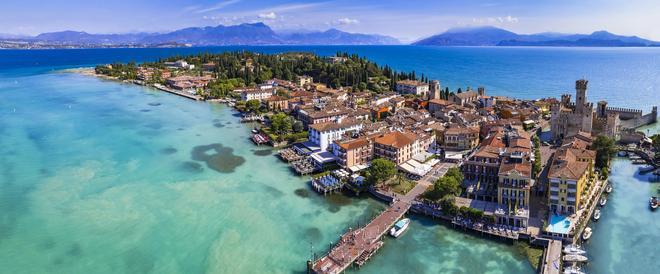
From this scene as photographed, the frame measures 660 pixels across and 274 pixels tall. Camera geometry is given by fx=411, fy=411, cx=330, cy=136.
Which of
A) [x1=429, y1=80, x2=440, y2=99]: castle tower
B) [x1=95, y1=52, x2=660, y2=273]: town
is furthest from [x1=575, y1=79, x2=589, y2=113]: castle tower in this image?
[x1=429, y1=80, x2=440, y2=99]: castle tower

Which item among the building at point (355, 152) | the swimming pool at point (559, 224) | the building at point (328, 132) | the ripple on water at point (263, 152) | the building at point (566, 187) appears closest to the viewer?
the swimming pool at point (559, 224)

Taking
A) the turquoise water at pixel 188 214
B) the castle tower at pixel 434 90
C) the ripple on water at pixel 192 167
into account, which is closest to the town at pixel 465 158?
the castle tower at pixel 434 90

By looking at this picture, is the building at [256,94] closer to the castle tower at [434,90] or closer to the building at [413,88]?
the building at [413,88]

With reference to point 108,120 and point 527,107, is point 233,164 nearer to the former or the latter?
point 108,120

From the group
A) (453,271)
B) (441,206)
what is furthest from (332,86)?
(453,271)

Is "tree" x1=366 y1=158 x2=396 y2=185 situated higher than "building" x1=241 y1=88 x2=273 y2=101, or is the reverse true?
"building" x1=241 y1=88 x2=273 y2=101

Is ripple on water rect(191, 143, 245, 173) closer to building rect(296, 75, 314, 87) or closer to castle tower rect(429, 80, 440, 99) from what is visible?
A: castle tower rect(429, 80, 440, 99)
